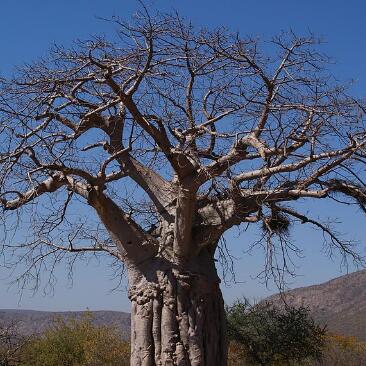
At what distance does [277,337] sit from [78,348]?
5.81 metres

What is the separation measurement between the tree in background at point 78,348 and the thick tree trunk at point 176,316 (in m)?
9.91

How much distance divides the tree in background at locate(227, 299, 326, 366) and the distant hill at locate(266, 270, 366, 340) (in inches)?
971

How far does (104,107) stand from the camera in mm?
7840

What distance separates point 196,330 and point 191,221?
125 centimetres

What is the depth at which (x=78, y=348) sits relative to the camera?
63.0 ft

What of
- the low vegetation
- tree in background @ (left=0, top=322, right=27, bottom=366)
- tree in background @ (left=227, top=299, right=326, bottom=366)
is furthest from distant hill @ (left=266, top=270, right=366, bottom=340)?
tree in background @ (left=0, top=322, right=27, bottom=366)

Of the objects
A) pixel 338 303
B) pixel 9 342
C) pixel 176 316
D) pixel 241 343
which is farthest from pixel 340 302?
pixel 176 316

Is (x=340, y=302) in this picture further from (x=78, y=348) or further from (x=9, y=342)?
(x=9, y=342)

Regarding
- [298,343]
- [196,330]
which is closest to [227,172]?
[196,330]

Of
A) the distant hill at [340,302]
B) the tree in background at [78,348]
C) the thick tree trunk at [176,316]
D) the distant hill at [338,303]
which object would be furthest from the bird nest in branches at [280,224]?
the distant hill at [340,302]

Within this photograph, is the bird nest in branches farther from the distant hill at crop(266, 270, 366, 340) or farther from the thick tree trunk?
the distant hill at crop(266, 270, 366, 340)

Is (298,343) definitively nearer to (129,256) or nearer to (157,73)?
(129,256)

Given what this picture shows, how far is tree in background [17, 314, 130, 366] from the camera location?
1848 cm

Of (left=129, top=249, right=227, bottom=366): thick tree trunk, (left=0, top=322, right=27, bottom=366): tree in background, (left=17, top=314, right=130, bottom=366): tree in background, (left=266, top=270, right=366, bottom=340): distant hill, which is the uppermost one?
(left=266, top=270, right=366, bottom=340): distant hill
